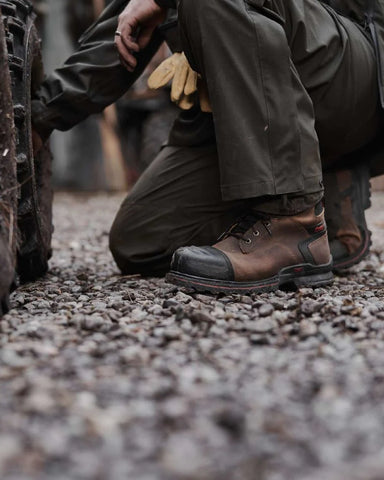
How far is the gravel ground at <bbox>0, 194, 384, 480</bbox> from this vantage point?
2.59ft

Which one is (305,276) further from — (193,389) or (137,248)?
(193,389)

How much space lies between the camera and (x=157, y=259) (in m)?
2.24

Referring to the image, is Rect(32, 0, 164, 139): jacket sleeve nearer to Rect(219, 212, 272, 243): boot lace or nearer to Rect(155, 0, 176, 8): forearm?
Rect(155, 0, 176, 8): forearm

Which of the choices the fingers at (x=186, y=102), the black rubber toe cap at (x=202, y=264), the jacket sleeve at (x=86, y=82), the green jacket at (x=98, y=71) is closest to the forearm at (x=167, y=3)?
the green jacket at (x=98, y=71)

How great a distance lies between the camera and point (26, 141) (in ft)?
5.77

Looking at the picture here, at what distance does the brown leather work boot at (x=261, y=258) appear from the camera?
5.68ft

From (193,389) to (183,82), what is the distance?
127 cm

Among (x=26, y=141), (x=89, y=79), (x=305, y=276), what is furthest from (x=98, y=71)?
(x=305, y=276)

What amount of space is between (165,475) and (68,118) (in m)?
1.61

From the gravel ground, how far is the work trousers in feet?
1.18

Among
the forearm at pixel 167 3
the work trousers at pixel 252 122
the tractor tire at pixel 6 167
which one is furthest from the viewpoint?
the forearm at pixel 167 3

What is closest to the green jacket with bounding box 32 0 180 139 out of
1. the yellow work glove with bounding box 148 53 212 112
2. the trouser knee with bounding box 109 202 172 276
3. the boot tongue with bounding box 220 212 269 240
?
the yellow work glove with bounding box 148 53 212 112

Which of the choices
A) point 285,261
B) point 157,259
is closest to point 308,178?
point 285,261

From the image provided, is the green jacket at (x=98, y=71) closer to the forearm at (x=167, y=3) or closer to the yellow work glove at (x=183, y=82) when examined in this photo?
the forearm at (x=167, y=3)
